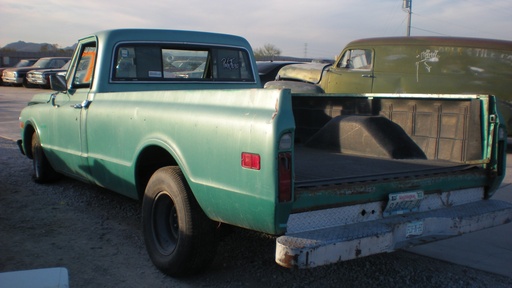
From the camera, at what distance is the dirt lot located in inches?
153

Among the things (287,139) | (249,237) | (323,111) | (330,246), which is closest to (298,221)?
(330,246)

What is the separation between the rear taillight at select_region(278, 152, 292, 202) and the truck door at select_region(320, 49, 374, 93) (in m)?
9.07

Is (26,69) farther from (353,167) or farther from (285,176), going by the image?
(285,176)

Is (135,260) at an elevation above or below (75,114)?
below

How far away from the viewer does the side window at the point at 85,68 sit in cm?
531

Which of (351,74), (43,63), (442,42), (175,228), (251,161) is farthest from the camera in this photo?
(43,63)

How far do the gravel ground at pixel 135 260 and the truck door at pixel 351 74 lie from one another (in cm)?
732

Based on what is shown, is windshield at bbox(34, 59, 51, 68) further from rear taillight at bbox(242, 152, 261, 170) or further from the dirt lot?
rear taillight at bbox(242, 152, 261, 170)

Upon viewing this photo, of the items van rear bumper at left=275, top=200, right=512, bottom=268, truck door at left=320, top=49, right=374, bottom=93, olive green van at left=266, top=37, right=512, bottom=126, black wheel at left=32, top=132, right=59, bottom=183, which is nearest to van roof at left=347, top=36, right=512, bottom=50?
olive green van at left=266, top=37, right=512, bottom=126

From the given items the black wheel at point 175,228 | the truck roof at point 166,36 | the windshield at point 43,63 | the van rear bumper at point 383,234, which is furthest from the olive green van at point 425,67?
the windshield at point 43,63

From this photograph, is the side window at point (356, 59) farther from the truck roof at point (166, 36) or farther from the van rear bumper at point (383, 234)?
the van rear bumper at point (383, 234)

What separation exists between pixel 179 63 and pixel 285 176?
313 centimetres

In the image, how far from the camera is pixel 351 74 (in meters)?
11.9

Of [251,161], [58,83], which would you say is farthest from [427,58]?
[251,161]
